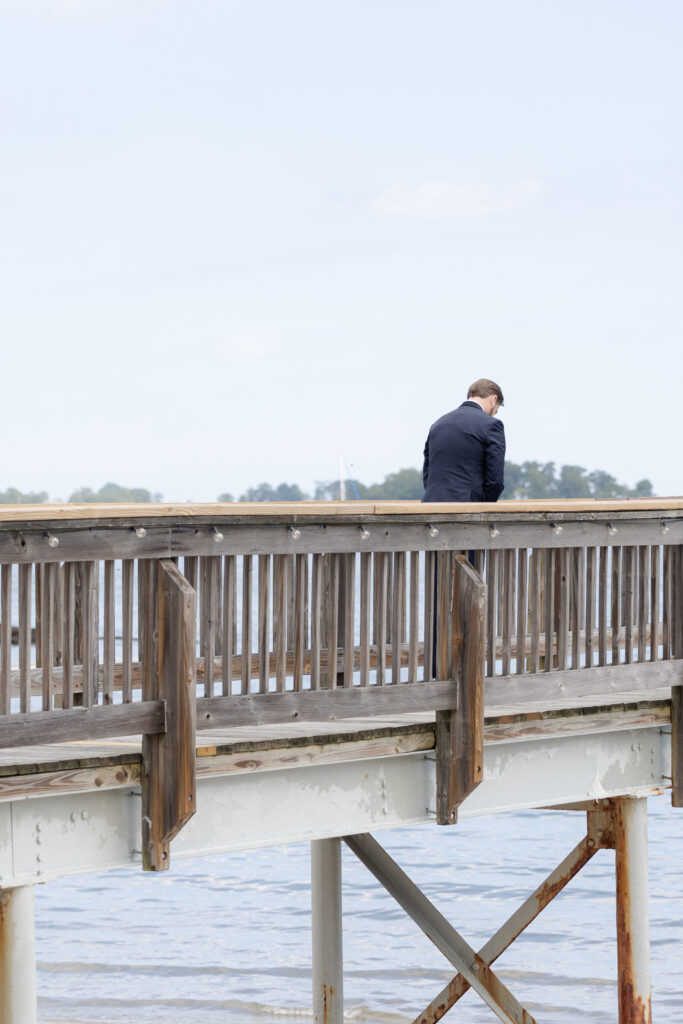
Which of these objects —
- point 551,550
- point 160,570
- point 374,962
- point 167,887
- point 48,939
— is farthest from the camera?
point 167,887

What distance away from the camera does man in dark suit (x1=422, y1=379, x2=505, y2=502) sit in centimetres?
900

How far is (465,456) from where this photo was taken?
29.6 ft

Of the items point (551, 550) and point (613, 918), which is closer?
point (551, 550)

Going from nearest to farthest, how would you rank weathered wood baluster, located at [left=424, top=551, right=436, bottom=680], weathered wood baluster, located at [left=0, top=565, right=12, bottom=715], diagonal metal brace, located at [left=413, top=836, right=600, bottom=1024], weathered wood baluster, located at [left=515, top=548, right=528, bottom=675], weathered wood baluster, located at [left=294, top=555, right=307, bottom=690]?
weathered wood baluster, located at [left=0, top=565, right=12, bottom=715] → weathered wood baluster, located at [left=294, top=555, right=307, bottom=690] → weathered wood baluster, located at [left=424, top=551, right=436, bottom=680] → weathered wood baluster, located at [left=515, top=548, right=528, bottom=675] → diagonal metal brace, located at [left=413, top=836, right=600, bottom=1024]

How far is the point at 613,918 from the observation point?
23281 mm

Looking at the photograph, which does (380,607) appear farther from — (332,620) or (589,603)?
(589,603)

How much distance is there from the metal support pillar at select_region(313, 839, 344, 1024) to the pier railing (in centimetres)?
251

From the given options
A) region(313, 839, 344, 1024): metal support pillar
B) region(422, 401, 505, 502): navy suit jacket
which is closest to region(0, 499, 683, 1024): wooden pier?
region(422, 401, 505, 502): navy suit jacket

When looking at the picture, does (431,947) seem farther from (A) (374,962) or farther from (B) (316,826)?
(B) (316,826)

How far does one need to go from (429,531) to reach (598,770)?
203 cm

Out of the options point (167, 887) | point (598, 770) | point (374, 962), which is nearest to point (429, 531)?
point (598, 770)

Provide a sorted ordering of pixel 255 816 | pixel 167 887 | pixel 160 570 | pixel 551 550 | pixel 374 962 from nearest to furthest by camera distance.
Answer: pixel 160 570, pixel 255 816, pixel 551 550, pixel 374 962, pixel 167 887

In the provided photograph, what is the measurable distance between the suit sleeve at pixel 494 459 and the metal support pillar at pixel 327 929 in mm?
3266

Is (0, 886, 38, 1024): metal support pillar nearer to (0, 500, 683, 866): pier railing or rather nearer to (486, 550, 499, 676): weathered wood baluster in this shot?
(0, 500, 683, 866): pier railing
